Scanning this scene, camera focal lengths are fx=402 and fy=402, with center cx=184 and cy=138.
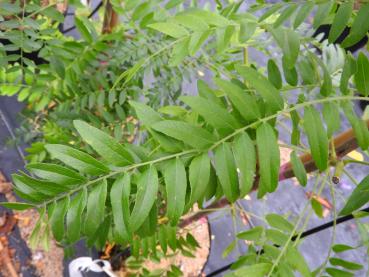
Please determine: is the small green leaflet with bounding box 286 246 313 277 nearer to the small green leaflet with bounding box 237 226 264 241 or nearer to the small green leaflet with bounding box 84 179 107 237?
the small green leaflet with bounding box 237 226 264 241

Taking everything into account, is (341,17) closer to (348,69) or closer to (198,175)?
(348,69)

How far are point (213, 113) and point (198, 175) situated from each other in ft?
0.24

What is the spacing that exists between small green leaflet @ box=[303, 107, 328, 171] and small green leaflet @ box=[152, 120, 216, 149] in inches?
4.9

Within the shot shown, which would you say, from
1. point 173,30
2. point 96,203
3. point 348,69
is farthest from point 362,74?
point 96,203

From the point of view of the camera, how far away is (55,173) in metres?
0.44

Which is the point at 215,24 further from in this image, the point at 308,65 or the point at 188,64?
the point at 188,64

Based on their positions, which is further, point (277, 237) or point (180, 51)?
point (277, 237)

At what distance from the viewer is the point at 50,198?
1.52 feet

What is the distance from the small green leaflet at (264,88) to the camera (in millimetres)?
465

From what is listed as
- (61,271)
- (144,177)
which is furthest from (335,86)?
(61,271)

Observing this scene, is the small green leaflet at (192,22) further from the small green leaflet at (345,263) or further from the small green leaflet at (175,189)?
the small green leaflet at (345,263)

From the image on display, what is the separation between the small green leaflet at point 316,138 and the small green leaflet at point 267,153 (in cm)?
5

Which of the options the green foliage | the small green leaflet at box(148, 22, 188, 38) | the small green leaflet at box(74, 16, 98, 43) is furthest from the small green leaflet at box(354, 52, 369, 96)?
the small green leaflet at box(74, 16, 98, 43)

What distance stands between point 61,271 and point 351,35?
113 centimetres
